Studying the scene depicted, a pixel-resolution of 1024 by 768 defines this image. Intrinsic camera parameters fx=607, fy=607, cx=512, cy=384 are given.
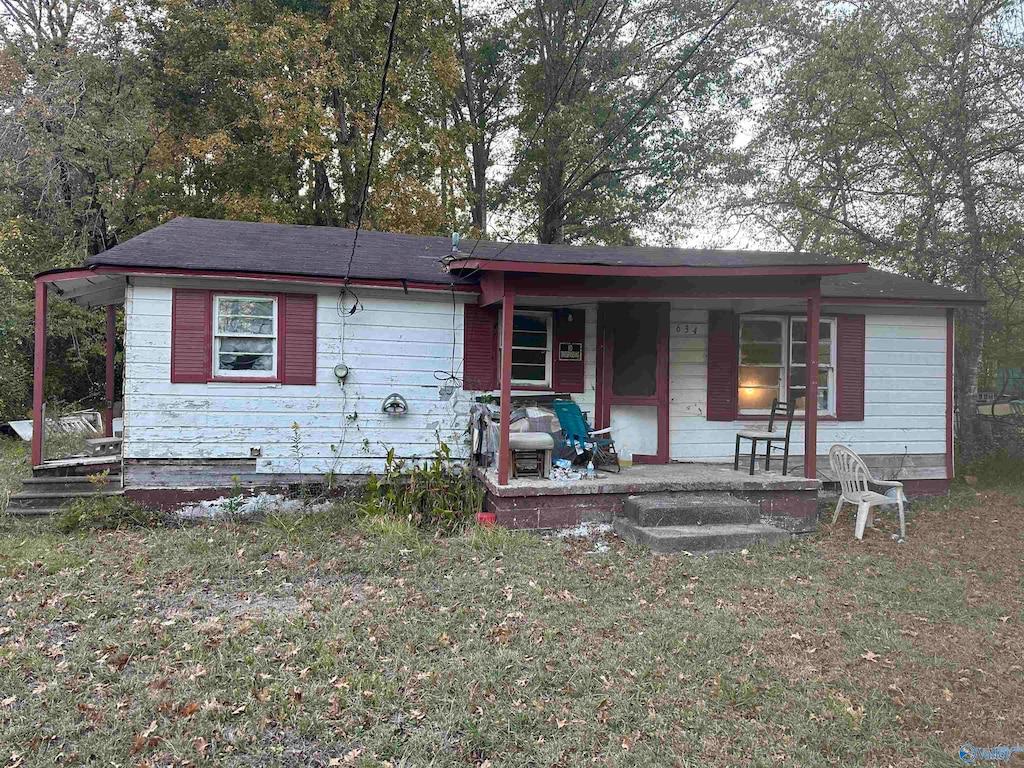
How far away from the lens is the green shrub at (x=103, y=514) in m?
6.61

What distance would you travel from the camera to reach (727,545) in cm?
612

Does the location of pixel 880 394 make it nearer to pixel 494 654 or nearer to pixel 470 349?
pixel 470 349

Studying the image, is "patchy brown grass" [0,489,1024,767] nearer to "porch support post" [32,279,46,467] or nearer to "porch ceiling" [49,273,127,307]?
"porch support post" [32,279,46,467]

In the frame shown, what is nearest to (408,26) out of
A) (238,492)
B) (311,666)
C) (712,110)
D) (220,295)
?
(712,110)

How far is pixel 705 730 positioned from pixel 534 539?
334cm

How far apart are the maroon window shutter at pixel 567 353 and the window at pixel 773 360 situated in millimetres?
2365

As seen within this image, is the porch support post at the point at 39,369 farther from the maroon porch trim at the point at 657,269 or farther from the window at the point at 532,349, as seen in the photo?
the window at the point at 532,349

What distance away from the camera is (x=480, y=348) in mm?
8172

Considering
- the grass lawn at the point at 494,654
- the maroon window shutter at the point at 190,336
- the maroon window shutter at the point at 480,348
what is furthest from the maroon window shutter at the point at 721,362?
the maroon window shutter at the point at 190,336

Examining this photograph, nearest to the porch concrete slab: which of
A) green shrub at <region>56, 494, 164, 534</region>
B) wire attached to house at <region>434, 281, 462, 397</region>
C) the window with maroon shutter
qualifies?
wire attached to house at <region>434, 281, 462, 397</region>

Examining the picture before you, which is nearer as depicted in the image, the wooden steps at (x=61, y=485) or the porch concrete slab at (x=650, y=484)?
the porch concrete slab at (x=650, y=484)

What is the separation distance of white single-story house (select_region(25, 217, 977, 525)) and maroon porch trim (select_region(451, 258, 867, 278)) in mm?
23

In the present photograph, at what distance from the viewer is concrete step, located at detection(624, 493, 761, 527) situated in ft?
21.0

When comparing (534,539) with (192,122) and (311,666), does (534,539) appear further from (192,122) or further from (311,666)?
(192,122)
